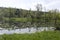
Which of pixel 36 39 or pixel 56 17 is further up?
pixel 36 39

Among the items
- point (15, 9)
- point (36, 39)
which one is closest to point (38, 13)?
point (15, 9)

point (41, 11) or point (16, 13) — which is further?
point (41, 11)

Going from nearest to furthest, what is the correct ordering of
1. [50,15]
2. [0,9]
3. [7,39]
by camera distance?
[7,39], [50,15], [0,9]

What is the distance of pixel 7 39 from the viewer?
20.1 meters

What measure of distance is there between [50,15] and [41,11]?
2300 cm

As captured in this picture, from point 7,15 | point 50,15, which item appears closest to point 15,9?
point 7,15

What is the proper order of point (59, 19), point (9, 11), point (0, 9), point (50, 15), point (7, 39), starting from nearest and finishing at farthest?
A: point (7, 39)
point (59, 19)
point (50, 15)
point (9, 11)
point (0, 9)

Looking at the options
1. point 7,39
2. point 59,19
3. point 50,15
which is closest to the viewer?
Result: point 7,39

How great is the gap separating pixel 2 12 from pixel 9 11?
5.33 metres

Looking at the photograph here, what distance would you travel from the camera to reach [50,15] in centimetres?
9938

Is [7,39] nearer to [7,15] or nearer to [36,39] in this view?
[36,39]

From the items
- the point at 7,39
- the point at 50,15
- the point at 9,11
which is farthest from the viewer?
the point at 9,11

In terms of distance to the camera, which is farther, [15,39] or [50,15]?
[50,15]

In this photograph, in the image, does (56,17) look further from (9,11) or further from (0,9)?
(0,9)
